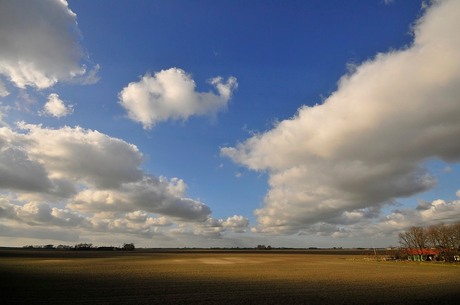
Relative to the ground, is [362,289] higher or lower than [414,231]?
lower

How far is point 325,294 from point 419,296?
8.30m

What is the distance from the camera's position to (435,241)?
405 ft

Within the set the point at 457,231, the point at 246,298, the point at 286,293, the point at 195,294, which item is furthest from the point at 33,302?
Answer: the point at 457,231

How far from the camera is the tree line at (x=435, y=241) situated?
110 m

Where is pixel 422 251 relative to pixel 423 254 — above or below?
above

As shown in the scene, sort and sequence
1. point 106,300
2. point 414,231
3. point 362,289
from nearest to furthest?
point 106,300 → point 362,289 → point 414,231

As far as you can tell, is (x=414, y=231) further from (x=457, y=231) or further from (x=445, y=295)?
(x=445, y=295)

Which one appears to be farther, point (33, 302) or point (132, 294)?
point (132, 294)

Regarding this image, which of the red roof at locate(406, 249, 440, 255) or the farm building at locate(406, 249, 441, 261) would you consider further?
the red roof at locate(406, 249, 440, 255)

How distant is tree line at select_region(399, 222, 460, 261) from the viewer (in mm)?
110062

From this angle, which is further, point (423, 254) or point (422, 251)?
point (422, 251)

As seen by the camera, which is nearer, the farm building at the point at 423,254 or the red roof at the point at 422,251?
the farm building at the point at 423,254

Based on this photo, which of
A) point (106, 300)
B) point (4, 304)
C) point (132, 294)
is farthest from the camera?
point (132, 294)

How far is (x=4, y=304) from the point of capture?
24750 millimetres
